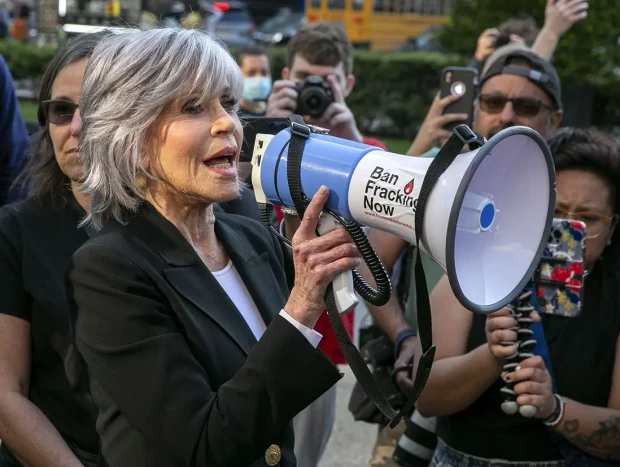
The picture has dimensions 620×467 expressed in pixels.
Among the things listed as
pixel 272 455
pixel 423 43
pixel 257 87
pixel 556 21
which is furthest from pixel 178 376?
pixel 423 43

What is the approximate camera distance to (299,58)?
175 inches

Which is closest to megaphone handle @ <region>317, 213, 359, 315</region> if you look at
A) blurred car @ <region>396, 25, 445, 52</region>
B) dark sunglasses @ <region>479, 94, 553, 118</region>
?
dark sunglasses @ <region>479, 94, 553, 118</region>

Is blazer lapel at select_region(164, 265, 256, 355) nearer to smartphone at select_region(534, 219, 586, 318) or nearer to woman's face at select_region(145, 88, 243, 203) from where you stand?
woman's face at select_region(145, 88, 243, 203)

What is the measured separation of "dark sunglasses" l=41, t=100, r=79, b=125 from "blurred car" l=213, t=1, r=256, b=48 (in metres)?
19.8

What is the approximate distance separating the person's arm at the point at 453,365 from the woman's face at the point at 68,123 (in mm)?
1111

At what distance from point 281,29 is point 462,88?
67.5 feet

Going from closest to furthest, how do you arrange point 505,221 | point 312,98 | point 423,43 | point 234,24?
point 505,221 → point 312,98 → point 423,43 → point 234,24

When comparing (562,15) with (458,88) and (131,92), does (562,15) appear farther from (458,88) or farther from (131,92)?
(131,92)

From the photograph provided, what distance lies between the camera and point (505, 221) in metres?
2.08

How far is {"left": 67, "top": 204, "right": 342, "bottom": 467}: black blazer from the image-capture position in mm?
1930

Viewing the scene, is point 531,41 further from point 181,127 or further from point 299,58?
point 181,127

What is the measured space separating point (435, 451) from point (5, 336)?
1.33 metres

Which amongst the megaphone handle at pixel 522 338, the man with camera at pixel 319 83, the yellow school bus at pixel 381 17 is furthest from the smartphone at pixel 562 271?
the yellow school bus at pixel 381 17

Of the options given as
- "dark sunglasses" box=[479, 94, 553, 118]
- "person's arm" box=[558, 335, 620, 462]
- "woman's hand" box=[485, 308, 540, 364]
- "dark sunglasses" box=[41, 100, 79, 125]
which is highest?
"dark sunglasses" box=[41, 100, 79, 125]
